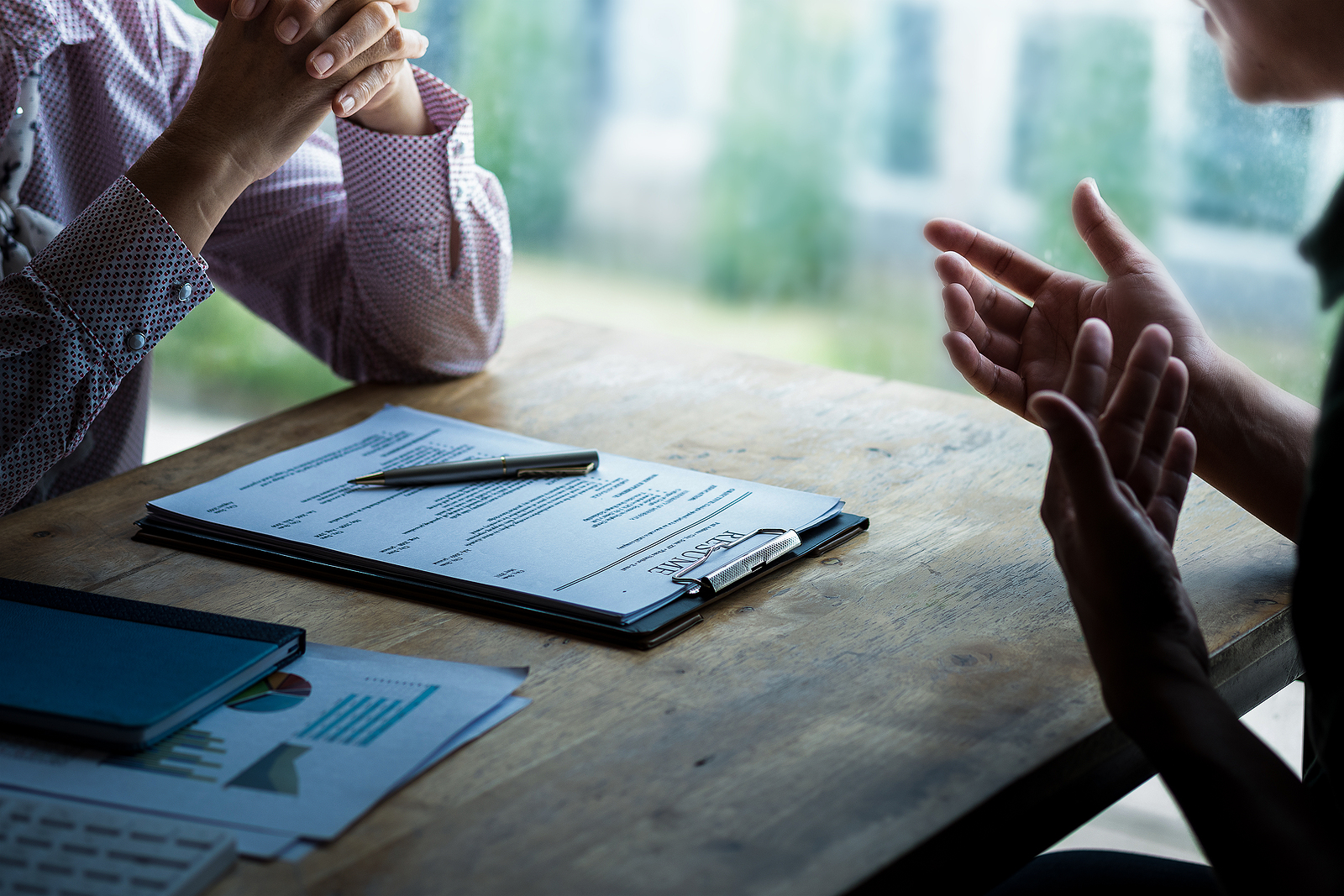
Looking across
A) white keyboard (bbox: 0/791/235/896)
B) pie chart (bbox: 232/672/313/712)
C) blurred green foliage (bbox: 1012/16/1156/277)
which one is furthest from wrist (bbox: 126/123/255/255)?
blurred green foliage (bbox: 1012/16/1156/277)

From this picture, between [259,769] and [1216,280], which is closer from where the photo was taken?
[259,769]

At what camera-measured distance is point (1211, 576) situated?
85cm

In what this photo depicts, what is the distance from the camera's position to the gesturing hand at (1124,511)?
0.65 metres

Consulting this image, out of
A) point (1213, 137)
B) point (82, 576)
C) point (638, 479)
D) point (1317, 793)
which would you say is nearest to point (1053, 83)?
point (1213, 137)

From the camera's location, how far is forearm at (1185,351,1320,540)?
2.94 feet

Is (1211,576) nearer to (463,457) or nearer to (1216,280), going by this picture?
(463,457)

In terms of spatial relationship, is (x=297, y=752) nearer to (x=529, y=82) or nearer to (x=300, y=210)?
(x=300, y=210)

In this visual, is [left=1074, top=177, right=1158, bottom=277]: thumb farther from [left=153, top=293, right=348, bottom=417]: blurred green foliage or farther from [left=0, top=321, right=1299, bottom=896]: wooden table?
[left=153, top=293, right=348, bottom=417]: blurred green foliage

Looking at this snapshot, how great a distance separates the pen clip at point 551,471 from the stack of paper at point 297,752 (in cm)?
28

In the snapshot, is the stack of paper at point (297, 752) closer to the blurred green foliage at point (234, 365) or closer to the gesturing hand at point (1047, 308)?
the gesturing hand at point (1047, 308)

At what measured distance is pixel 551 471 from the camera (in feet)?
3.23

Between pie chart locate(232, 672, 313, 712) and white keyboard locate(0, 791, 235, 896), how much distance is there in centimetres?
10


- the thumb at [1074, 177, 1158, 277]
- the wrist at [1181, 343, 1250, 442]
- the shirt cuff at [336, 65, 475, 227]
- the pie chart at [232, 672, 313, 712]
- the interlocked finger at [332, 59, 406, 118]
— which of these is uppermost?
the interlocked finger at [332, 59, 406, 118]

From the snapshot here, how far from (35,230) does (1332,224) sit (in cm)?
110
